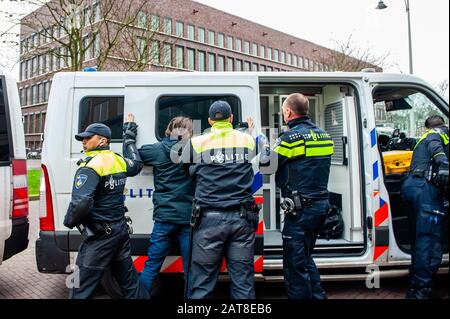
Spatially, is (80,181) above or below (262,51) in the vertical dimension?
below

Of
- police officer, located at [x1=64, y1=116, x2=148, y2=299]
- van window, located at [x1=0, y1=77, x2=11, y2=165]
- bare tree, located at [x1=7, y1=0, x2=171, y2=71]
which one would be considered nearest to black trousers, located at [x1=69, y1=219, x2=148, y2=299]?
police officer, located at [x1=64, y1=116, x2=148, y2=299]

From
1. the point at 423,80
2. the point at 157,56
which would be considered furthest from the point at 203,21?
the point at 423,80

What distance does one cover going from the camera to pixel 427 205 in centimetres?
387

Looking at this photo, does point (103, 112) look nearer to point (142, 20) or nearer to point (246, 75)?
point (246, 75)

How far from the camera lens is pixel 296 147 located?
349 centimetres

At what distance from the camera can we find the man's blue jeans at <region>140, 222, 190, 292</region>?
360 cm

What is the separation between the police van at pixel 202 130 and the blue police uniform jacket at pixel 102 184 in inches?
21.3

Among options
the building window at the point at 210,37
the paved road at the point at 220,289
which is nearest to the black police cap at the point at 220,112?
the paved road at the point at 220,289

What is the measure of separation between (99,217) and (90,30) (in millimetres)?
12887

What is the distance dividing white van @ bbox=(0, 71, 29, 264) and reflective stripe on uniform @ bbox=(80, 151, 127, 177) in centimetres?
152

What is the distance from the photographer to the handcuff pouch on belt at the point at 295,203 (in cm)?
345

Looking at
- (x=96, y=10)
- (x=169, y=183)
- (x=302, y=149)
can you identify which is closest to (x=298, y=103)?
(x=302, y=149)
